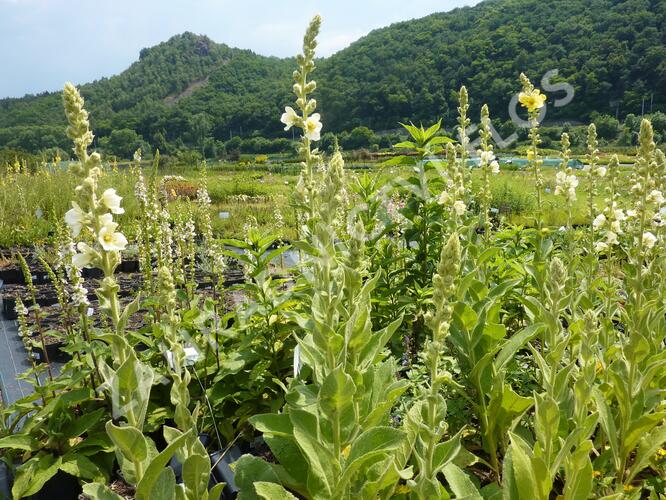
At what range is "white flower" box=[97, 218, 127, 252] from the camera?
130cm

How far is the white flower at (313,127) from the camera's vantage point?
101 inches

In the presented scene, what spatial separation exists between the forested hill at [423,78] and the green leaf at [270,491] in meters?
3.85

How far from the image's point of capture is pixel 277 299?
2822mm

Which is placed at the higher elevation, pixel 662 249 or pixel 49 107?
pixel 49 107

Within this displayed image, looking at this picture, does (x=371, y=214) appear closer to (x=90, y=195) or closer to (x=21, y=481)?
(x=90, y=195)

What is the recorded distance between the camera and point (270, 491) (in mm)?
1365

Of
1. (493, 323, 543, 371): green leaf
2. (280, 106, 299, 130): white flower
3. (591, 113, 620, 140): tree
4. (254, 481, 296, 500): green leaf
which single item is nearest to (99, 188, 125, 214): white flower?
(254, 481, 296, 500): green leaf

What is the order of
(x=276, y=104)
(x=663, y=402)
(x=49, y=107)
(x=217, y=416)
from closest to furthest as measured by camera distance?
(x=663, y=402)
(x=217, y=416)
(x=49, y=107)
(x=276, y=104)

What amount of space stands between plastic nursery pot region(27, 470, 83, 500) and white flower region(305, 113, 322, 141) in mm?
2158

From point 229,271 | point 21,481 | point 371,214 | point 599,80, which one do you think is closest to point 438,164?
point 371,214

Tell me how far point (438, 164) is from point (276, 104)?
62.5 meters

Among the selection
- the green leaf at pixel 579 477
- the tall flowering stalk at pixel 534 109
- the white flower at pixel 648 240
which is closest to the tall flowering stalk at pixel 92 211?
the green leaf at pixel 579 477

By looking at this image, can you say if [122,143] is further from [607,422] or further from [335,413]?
[607,422]

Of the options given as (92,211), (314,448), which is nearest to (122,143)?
(92,211)
